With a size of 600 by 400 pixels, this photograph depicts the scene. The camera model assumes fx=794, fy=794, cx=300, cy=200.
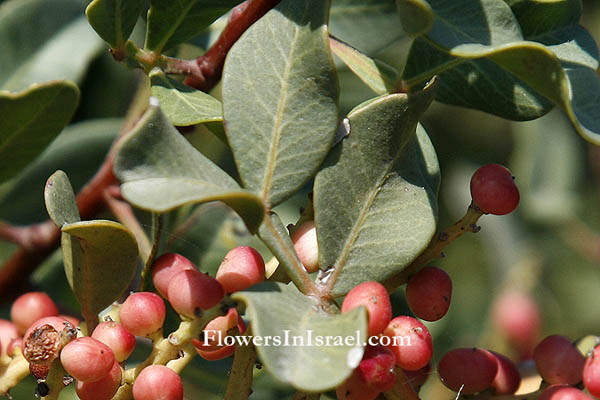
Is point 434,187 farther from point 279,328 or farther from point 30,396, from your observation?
point 30,396

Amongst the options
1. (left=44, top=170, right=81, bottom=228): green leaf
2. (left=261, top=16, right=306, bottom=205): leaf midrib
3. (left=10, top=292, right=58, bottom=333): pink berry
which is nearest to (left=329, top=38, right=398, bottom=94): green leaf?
(left=261, top=16, right=306, bottom=205): leaf midrib

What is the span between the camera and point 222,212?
151 cm

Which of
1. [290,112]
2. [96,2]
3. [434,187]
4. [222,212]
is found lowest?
[222,212]

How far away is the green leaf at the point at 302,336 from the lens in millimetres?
616

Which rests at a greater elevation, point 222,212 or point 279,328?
point 279,328

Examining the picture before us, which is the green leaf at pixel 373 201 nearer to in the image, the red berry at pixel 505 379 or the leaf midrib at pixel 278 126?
the leaf midrib at pixel 278 126

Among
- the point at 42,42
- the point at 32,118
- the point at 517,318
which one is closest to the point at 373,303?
the point at 32,118

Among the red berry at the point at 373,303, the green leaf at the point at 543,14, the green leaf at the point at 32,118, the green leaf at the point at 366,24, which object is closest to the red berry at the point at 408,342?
the red berry at the point at 373,303

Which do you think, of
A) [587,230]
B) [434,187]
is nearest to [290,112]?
[434,187]

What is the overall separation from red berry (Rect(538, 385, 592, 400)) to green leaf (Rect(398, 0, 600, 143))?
295 millimetres

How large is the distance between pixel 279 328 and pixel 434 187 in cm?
30

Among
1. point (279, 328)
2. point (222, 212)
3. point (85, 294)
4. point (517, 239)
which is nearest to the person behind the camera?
point (279, 328)

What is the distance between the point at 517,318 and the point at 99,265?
208 centimetres

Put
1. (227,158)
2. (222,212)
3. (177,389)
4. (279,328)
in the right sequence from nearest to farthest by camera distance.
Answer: (279,328)
(177,389)
(222,212)
(227,158)
